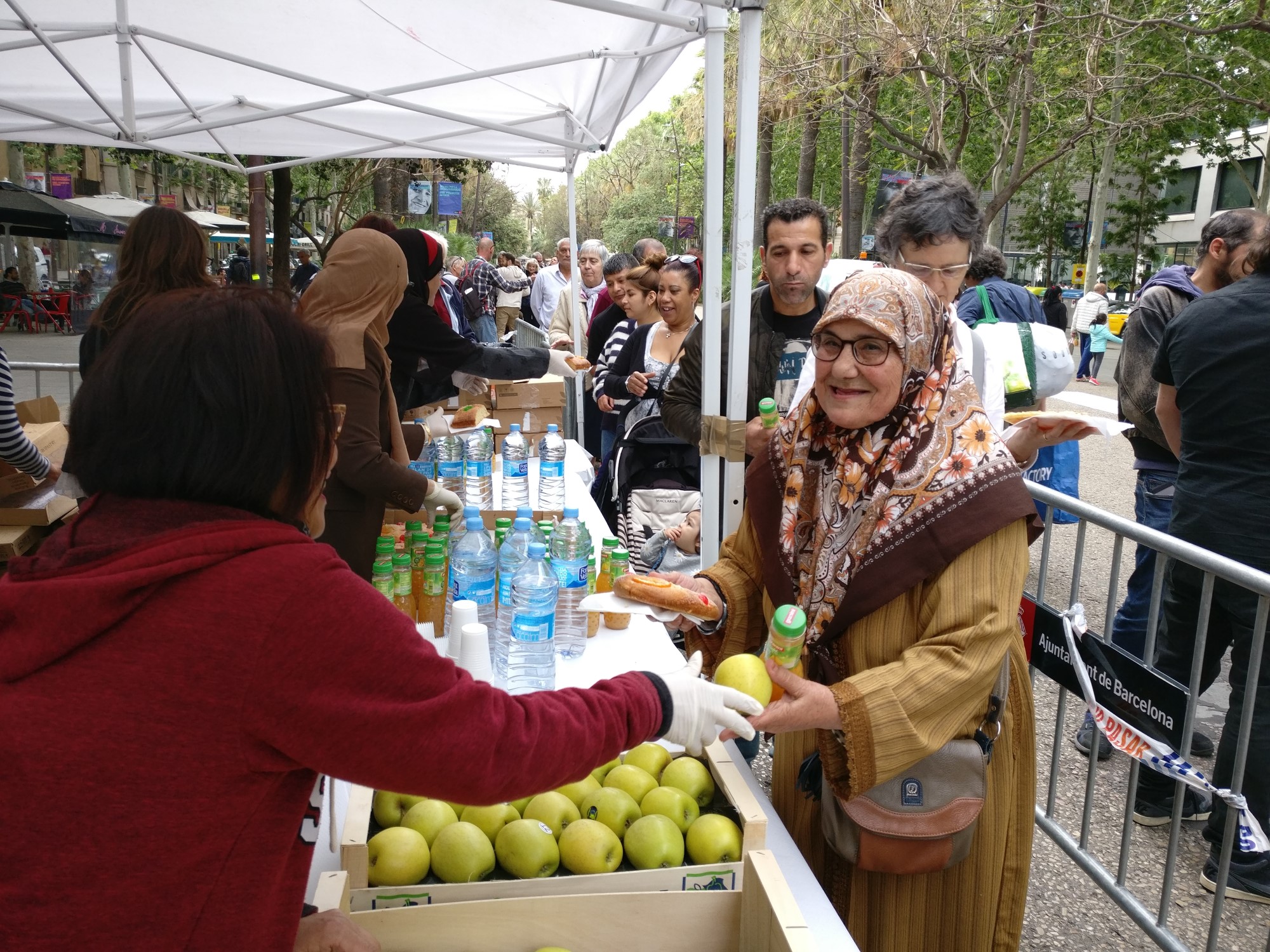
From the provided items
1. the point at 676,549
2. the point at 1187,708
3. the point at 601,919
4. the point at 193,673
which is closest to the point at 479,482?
the point at 676,549

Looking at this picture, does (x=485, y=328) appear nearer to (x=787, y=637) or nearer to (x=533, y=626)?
(x=533, y=626)

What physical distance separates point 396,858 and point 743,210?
2.33 meters

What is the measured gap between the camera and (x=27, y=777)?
3.47 ft

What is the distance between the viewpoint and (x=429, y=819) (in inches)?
71.6

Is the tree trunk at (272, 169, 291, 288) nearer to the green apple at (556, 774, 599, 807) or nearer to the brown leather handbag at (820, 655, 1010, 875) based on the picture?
the green apple at (556, 774, 599, 807)

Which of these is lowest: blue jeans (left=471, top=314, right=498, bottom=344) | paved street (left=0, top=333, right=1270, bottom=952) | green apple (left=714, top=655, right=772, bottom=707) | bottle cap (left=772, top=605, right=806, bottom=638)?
paved street (left=0, top=333, right=1270, bottom=952)

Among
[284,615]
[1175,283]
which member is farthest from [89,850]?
[1175,283]

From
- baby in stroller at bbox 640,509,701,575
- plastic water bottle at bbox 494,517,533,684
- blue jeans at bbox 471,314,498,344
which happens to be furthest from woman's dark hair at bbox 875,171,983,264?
blue jeans at bbox 471,314,498,344

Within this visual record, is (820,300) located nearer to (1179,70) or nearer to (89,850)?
(89,850)

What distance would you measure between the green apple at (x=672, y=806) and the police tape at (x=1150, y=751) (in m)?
1.34

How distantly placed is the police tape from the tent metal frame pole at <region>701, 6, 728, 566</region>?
1217 mm

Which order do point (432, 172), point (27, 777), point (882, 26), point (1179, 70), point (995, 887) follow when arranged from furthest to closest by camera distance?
point (432, 172) < point (1179, 70) < point (882, 26) < point (995, 887) < point (27, 777)

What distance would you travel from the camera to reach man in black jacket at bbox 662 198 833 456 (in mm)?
3561

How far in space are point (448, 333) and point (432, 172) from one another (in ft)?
68.3
